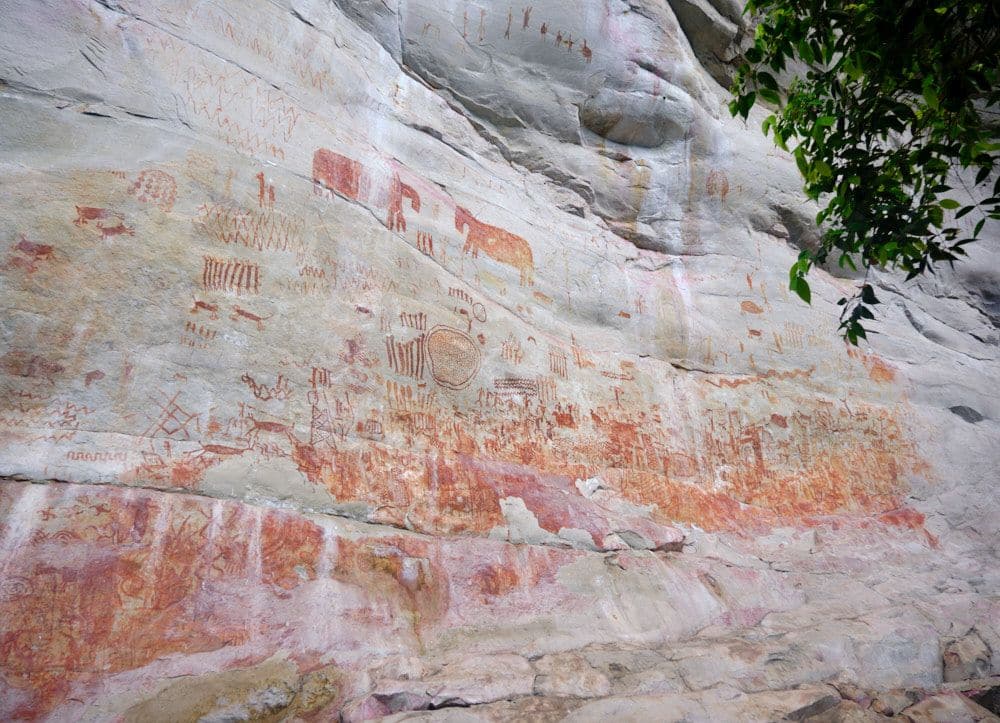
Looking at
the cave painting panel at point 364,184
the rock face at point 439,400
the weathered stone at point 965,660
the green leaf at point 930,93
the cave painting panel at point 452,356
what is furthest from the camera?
the cave painting panel at point 364,184

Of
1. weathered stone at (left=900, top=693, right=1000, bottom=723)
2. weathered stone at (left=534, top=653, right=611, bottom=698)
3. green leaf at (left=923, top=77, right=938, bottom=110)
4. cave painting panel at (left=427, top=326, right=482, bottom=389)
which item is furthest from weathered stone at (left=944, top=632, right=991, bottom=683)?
cave painting panel at (left=427, top=326, right=482, bottom=389)

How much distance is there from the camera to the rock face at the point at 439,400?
3.67m

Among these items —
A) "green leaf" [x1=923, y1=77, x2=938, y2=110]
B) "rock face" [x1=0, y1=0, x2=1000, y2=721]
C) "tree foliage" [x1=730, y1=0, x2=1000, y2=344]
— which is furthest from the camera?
"rock face" [x1=0, y1=0, x2=1000, y2=721]

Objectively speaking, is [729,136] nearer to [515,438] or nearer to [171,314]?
[515,438]

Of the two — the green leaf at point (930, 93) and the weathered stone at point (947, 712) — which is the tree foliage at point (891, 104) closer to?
the green leaf at point (930, 93)

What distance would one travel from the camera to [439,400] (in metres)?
5.46

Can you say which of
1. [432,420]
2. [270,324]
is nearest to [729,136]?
[432,420]

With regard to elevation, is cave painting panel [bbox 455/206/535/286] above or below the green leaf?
above

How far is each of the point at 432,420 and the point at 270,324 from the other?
136cm

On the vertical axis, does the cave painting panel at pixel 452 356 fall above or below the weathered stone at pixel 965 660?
above

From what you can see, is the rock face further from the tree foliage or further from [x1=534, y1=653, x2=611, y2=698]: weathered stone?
the tree foliage

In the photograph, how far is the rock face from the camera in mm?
3670

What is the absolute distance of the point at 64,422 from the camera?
3.89m

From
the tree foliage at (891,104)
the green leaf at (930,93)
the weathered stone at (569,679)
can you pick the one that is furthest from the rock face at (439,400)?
the green leaf at (930,93)
